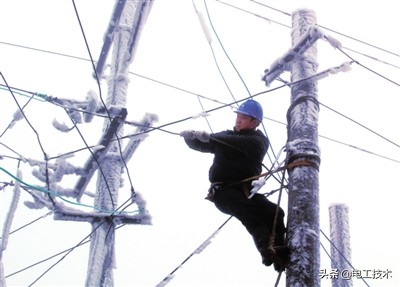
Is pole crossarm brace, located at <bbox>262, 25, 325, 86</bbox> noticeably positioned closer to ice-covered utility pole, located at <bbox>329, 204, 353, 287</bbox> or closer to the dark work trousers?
the dark work trousers

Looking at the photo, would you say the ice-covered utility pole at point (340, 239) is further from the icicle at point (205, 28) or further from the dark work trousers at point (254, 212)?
the dark work trousers at point (254, 212)

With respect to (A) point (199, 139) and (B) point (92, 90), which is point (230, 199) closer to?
(A) point (199, 139)

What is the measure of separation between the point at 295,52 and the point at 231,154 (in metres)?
1.15

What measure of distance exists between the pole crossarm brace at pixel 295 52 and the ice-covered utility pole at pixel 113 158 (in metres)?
2.32

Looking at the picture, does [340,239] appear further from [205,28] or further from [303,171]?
[303,171]

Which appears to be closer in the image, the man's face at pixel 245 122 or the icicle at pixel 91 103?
the man's face at pixel 245 122

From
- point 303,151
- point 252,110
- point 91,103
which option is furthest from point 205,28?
point 303,151

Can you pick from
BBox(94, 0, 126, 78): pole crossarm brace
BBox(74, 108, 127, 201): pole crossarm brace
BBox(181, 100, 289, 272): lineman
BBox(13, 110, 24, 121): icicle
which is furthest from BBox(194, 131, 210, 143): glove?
BBox(13, 110, 24, 121): icicle

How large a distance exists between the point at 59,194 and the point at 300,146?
4231mm

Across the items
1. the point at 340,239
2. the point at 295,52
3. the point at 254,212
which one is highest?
the point at 340,239

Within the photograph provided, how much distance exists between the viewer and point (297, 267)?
3680 millimetres

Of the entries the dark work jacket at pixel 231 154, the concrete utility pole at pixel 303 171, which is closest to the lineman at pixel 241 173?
the dark work jacket at pixel 231 154

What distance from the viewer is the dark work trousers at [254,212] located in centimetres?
399

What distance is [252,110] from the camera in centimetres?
473
